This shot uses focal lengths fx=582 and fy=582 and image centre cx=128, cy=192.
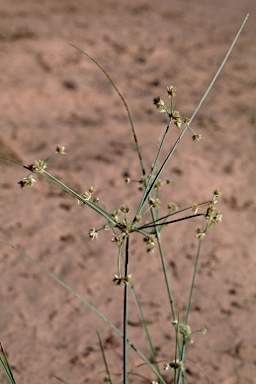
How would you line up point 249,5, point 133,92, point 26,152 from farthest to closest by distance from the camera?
1. point 249,5
2. point 133,92
3. point 26,152

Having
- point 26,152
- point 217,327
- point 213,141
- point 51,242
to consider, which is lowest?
point 217,327

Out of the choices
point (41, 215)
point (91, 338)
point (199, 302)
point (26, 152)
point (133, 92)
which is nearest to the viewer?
point (91, 338)

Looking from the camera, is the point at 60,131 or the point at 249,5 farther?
the point at 249,5

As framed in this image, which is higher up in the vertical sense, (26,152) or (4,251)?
(26,152)

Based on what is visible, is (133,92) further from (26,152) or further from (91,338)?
(91,338)

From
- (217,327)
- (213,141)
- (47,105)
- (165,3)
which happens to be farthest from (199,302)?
(165,3)

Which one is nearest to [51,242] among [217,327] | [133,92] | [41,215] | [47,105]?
[41,215]
